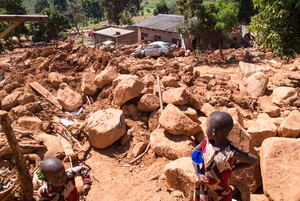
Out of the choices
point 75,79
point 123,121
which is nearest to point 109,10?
point 75,79

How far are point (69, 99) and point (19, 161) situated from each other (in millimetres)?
2862

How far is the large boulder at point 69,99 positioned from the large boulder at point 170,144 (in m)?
2.31

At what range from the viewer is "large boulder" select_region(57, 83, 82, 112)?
20.9ft

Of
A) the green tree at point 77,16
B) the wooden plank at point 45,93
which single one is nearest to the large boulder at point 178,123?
the wooden plank at point 45,93

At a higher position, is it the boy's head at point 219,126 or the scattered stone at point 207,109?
the boy's head at point 219,126

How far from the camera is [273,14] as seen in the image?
7.44 metres

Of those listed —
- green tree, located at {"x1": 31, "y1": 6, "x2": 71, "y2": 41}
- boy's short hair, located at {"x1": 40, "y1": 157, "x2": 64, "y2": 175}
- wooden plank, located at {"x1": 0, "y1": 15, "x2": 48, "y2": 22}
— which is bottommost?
green tree, located at {"x1": 31, "y1": 6, "x2": 71, "y2": 41}

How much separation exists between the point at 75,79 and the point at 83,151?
9.05 feet

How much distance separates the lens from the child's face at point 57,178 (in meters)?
2.56

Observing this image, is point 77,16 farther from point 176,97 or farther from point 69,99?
point 176,97

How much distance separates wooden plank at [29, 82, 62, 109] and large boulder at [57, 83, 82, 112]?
12 cm

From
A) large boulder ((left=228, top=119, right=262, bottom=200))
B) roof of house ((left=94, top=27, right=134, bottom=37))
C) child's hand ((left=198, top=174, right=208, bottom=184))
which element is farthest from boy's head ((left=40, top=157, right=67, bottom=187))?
roof of house ((left=94, top=27, right=134, bottom=37))

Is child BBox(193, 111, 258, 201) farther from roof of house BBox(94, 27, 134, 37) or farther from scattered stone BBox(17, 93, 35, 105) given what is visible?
roof of house BBox(94, 27, 134, 37)

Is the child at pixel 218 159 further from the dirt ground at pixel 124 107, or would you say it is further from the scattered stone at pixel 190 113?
the scattered stone at pixel 190 113
